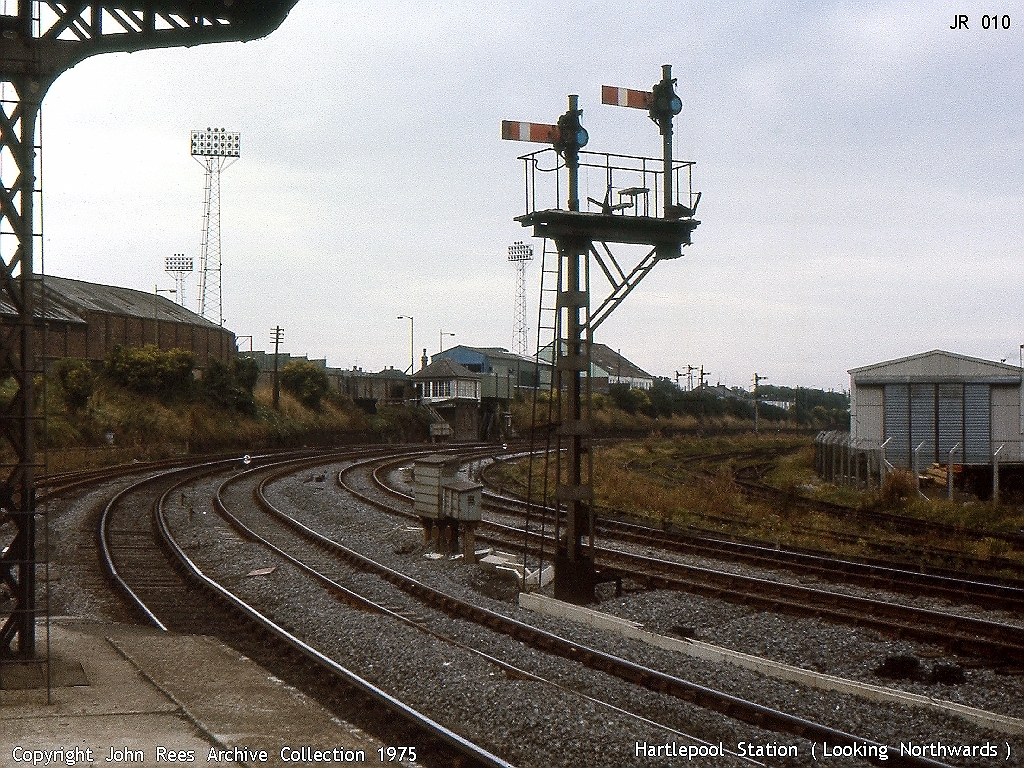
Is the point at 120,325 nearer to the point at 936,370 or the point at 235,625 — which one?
the point at 936,370

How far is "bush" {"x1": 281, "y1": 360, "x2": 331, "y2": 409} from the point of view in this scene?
190ft

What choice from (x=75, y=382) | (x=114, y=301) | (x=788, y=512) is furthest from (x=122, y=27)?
(x=114, y=301)

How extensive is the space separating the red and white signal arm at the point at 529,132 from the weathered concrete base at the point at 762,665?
5863mm

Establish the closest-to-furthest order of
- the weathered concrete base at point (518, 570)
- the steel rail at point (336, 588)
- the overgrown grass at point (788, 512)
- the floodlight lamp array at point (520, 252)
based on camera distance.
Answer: the steel rail at point (336, 588), the weathered concrete base at point (518, 570), the overgrown grass at point (788, 512), the floodlight lamp array at point (520, 252)

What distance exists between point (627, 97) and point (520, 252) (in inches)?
3457

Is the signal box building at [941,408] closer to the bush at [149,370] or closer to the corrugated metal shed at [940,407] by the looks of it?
the corrugated metal shed at [940,407]

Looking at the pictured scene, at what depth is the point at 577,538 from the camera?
12656mm

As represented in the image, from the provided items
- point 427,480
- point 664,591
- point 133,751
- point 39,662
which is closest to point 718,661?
point 664,591

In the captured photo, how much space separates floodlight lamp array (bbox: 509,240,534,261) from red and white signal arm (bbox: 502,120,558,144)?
278 feet

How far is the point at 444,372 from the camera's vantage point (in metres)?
66.4

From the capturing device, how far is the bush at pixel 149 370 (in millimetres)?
44906

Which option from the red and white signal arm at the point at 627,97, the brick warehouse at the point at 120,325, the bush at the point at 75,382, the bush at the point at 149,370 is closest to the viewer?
the red and white signal arm at the point at 627,97

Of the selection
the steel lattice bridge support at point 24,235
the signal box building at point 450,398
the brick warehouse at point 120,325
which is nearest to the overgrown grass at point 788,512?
the steel lattice bridge support at point 24,235

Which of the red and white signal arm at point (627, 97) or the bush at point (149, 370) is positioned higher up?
the red and white signal arm at point (627, 97)
